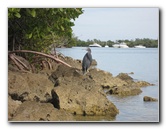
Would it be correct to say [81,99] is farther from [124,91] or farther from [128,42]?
[124,91]

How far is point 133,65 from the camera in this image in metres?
7.79

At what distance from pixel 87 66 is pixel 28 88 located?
0.82 metres

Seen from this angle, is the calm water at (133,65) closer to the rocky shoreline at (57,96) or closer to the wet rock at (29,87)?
the rocky shoreline at (57,96)

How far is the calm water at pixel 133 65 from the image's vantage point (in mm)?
7465

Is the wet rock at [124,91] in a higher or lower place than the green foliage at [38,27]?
lower

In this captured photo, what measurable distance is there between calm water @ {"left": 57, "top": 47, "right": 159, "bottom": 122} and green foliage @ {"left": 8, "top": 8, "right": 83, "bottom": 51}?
31 centimetres

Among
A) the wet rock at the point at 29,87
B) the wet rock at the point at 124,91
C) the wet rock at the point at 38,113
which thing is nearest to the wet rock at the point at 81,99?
the wet rock at the point at 29,87

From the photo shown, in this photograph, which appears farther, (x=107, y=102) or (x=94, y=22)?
(x=107, y=102)

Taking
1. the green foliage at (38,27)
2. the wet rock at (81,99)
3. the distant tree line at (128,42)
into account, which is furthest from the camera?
the wet rock at (81,99)

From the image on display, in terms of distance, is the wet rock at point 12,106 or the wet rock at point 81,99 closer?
the wet rock at point 12,106

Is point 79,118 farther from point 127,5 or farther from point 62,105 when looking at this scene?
point 127,5

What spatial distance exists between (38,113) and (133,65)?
133 centimetres
